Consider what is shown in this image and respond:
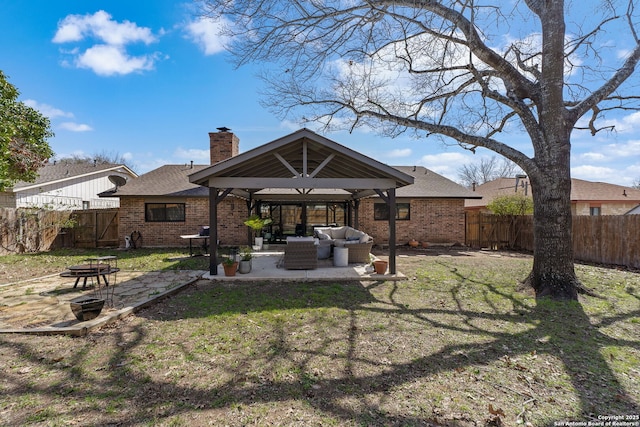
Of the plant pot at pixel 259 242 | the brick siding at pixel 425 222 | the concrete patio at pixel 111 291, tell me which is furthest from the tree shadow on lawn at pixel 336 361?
the brick siding at pixel 425 222

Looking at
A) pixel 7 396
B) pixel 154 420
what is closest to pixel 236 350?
pixel 154 420

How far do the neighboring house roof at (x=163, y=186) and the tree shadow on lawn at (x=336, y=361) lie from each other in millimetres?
9380

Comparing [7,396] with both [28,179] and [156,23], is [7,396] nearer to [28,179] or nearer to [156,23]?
[156,23]

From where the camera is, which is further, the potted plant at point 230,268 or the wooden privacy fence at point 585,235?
the wooden privacy fence at point 585,235

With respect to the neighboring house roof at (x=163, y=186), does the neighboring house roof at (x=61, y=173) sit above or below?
above

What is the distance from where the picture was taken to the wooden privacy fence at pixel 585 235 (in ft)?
31.9

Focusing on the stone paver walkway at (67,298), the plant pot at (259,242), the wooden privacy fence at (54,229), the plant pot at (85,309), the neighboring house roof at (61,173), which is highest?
the neighboring house roof at (61,173)

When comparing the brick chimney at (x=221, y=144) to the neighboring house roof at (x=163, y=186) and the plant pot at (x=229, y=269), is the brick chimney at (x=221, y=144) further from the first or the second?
the plant pot at (x=229, y=269)

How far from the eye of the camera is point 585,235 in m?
11.2

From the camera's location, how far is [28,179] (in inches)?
487

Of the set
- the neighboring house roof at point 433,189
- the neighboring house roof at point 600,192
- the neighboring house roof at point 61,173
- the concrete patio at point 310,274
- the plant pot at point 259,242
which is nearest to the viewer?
the concrete patio at point 310,274

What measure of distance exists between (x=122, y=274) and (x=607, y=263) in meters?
15.9

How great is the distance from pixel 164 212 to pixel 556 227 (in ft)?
48.8

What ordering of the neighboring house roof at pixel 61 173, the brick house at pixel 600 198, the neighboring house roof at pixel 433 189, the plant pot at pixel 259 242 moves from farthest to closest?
1. the brick house at pixel 600 198
2. the neighboring house roof at pixel 61 173
3. the neighboring house roof at pixel 433 189
4. the plant pot at pixel 259 242
